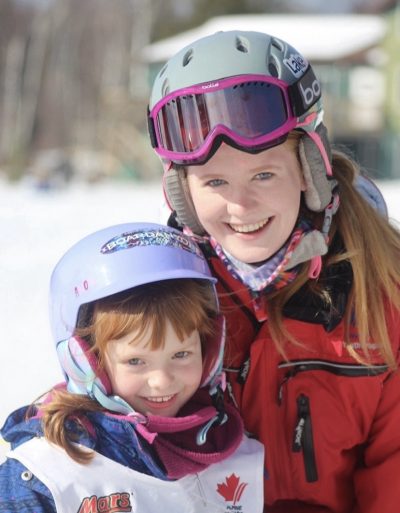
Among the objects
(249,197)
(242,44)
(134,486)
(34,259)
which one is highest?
(242,44)

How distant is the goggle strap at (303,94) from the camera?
2570mm

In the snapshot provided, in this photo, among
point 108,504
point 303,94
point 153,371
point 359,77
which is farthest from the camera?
point 359,77

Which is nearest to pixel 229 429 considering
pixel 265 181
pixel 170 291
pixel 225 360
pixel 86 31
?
pixel 225 360

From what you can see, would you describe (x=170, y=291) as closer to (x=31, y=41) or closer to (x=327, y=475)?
(x=327, y=475)

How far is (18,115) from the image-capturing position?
41.5m

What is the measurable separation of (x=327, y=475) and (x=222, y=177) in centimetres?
113

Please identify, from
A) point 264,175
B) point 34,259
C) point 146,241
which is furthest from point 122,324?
point 34,259

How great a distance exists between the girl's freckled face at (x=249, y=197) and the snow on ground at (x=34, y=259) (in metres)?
0.55

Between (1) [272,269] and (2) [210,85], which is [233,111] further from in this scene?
→ (1) [272,269]

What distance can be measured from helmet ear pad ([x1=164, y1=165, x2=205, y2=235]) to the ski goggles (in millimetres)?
116

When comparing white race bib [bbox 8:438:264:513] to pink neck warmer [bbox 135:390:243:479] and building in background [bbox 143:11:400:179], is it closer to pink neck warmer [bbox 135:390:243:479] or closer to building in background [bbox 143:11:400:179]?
pink neck warmer [bbox 135:390:243:479]

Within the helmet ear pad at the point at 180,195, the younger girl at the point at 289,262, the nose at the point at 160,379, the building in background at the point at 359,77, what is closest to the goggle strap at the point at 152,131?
the younger girl at the point at 289,262

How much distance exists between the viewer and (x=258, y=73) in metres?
2.54

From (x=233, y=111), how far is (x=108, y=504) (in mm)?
1266
